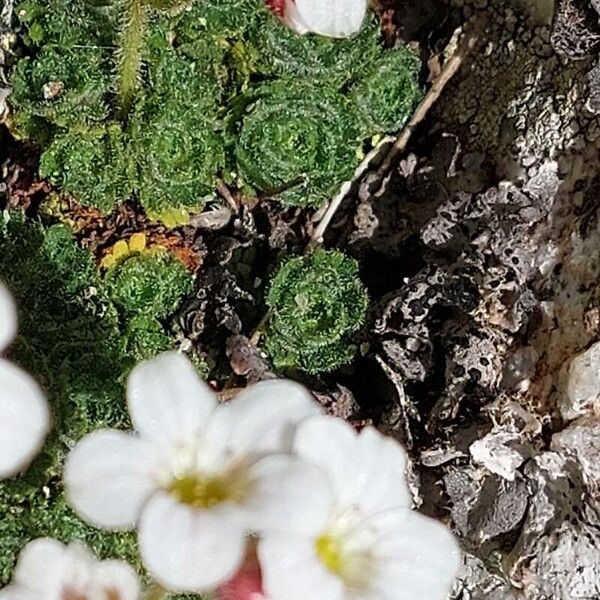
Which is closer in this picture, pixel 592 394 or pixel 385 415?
pixel 592 394

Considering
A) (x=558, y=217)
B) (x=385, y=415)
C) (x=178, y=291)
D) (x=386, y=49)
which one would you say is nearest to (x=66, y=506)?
(x=178, y=291)

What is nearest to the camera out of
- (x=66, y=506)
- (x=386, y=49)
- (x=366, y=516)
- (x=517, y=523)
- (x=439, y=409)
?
(x=366, y=516)

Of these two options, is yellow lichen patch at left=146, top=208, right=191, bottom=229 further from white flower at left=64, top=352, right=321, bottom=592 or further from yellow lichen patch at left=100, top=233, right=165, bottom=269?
white flower at left=64, top=352, right=321, bottom=592

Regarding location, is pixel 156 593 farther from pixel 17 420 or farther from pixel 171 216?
pixel 171 216

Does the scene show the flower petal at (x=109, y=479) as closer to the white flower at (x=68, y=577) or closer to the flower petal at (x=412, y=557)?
the white flower at (x=68, y=577)

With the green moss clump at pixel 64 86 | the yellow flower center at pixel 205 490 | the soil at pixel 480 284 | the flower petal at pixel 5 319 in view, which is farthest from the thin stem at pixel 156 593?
the green moss clump at pixel 64 86

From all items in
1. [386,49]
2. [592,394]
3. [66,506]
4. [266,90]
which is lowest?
[66,506]

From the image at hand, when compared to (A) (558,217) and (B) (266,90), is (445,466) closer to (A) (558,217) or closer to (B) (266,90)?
(A) (558,217)
